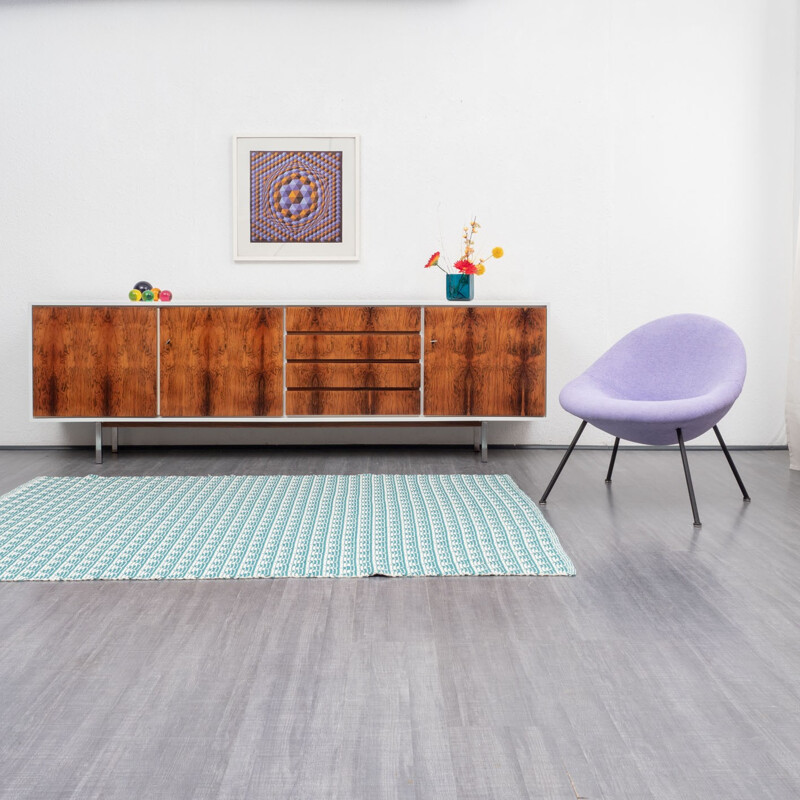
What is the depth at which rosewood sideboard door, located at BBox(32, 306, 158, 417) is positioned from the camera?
4324 mm

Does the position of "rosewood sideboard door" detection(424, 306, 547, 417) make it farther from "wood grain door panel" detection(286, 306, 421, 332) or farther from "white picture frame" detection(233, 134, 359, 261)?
"white picture frame" detection(233, 134, 359, 261)

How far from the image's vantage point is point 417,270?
190 inches

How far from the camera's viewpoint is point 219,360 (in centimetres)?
437

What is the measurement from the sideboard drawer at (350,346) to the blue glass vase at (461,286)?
315 mm

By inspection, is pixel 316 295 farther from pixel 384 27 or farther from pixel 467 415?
pixel 384 27

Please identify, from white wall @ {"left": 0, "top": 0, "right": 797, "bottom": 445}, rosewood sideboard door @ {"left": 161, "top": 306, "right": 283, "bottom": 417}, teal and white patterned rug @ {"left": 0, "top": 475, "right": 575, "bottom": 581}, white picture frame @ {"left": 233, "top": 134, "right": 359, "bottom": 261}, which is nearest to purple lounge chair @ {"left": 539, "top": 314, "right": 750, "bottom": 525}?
teal and white patterned rug @ {"left": 0, "top": 475, "right": 575, "bottom": 581}

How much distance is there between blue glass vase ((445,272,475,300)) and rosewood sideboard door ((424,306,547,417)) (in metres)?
0.13

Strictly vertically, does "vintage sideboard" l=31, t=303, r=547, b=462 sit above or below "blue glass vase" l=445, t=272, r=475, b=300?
below

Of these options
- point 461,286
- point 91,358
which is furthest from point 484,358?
point 91,358

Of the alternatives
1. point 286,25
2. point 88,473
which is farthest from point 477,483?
point 286,25

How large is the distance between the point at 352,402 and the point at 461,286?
815 mm

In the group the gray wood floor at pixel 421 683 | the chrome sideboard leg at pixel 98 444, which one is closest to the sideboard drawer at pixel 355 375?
the chrome sideboard leg at pixel 98 444

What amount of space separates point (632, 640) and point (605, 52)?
12.4 ft

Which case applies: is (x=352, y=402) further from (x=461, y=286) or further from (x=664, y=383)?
(x=664, y=383)
